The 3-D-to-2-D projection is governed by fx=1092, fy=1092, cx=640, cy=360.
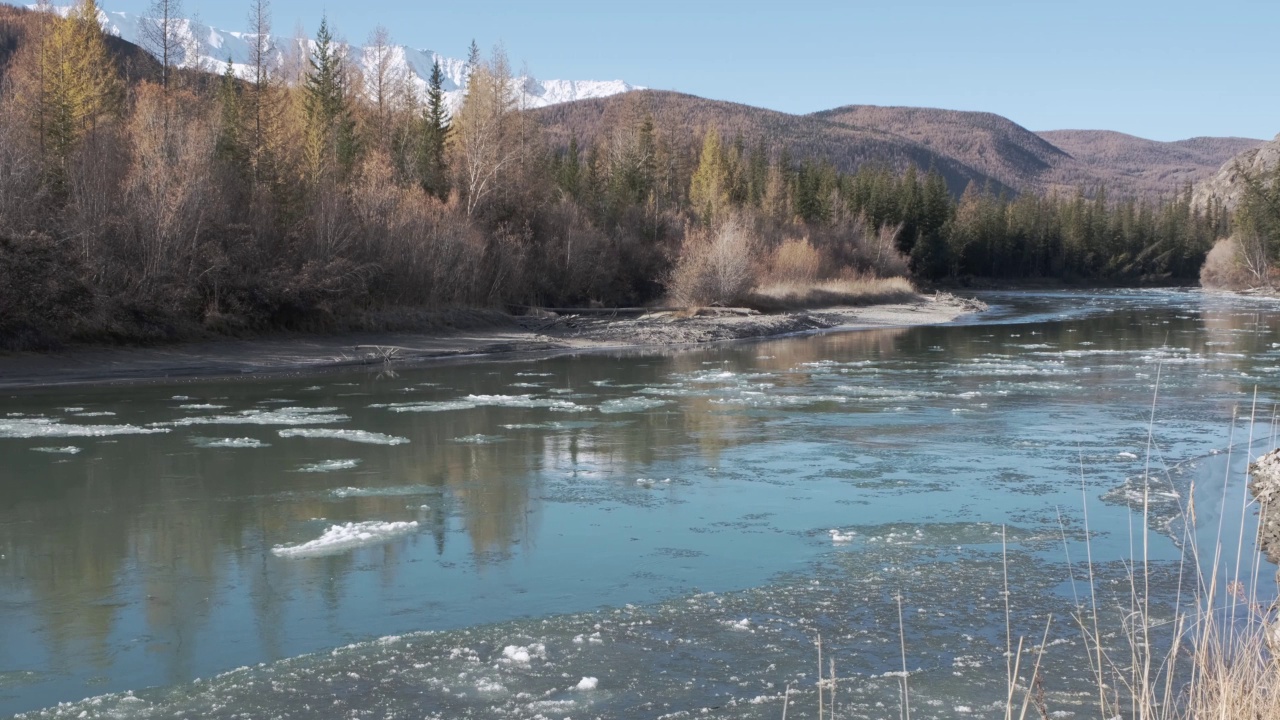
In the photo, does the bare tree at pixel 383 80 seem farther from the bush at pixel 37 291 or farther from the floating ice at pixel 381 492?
the floating ice at pixel 381 492

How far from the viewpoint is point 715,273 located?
166 ft

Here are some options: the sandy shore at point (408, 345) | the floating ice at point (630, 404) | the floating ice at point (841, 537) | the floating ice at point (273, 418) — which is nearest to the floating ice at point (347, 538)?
the floating ice at point (841, 537)

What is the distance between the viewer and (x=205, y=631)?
874 centimetres

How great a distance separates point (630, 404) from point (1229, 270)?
3672 inches

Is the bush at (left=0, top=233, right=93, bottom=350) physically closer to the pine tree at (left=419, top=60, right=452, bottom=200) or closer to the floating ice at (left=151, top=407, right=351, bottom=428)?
the floating ice at (left=151, top=407, right=351, bottom=428)

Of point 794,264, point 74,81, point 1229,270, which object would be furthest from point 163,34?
point 1229,270

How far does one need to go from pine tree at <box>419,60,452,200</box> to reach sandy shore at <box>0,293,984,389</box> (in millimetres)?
9605

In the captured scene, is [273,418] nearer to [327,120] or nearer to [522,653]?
[522,653]

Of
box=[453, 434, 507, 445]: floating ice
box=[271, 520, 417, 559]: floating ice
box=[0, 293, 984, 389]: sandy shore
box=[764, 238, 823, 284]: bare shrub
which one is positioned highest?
box=[764, 238, 823, 284]: bare shrub

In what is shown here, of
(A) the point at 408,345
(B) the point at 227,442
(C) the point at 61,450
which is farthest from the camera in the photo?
(A) the point at 408,345

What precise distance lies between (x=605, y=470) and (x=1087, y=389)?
14.2m

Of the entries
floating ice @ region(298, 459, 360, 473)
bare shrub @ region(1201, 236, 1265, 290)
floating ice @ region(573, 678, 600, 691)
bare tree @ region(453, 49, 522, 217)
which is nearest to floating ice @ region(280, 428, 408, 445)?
floating ice @ region(298, 459, 360, 473)

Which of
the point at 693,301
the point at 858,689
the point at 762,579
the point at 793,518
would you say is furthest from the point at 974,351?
the point at 858,689

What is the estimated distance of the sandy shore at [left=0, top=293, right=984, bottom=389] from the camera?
2699 cm
